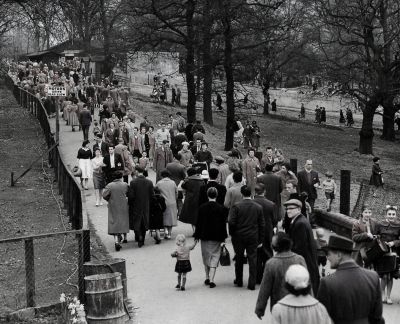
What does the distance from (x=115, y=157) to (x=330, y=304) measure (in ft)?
45.0

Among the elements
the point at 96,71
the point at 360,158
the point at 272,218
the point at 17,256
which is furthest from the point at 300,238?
the point at 96,71

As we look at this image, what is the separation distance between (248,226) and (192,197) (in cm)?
402

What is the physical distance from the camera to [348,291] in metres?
7.02

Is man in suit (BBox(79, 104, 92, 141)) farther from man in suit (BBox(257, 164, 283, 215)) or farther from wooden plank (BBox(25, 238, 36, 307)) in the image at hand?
wooden plank (BBox(25, 238, 36, 307))

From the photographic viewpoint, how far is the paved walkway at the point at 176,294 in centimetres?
1102

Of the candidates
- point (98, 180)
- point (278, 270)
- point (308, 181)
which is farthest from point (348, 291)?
point (98, 180)

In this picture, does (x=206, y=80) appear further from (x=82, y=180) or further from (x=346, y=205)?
(x=346, y=205)

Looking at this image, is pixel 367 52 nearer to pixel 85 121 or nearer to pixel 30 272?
pixel 85 121

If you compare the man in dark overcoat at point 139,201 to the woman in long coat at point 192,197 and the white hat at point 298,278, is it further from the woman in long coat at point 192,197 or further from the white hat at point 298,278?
the white hat at point 298,278

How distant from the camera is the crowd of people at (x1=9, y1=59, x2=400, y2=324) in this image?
7.06m

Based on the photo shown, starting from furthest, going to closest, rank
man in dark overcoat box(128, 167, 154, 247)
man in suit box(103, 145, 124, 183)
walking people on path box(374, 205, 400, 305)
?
man in suit box(103, 145, 124, 183) → man in dark overcoat box(128, 167, 154, 247) → walking people on path box(374, 205, 400, 305)

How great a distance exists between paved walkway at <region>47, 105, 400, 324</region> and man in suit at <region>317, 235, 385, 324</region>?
3636 mm

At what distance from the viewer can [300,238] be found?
10047mm

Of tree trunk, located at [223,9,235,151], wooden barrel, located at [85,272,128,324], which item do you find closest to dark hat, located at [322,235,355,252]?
wooden barrel, located at [85,272,128,324]
